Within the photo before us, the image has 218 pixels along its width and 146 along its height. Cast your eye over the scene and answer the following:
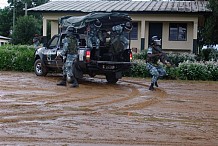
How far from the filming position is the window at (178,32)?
27219mm

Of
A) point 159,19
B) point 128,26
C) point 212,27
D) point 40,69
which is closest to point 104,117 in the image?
point 128,26

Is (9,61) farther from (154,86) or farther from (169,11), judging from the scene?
(169,11)

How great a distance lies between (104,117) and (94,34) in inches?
253

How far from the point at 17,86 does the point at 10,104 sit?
11.9 feet

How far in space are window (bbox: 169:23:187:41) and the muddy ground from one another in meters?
15.4

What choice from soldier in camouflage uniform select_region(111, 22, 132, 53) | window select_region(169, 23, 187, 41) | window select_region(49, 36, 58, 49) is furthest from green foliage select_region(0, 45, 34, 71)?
window select_region(169, 23, 187, 41)

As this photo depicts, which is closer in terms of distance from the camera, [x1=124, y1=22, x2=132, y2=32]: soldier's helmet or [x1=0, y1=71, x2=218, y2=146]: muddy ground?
[x1=0, y1=71, x2=218, y2=146]: muddy ground

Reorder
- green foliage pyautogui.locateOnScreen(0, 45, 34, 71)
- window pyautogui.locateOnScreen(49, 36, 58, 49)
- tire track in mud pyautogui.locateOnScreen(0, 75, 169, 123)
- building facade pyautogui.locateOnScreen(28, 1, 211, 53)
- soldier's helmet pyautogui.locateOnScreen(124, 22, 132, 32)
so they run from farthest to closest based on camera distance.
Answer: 1. building facade pyautogui.locateOnScreen(28, 1, 211, 53)
2. green foliage pyautogui.locateOnScreen(0, 45, 34, 71)
3. window pyautogui.locateOnScreen(49, 36, 58, 49)
4. soldier's helmet pyautogui.locateOnScreen(124, 22, 132, 32)
5. tire track in mud pyautogui.locateOnScreen(0, 75, 169, 123)

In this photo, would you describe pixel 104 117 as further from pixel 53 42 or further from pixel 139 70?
pixel 139 70

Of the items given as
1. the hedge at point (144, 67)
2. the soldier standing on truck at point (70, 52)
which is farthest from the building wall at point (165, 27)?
the soldier standing on truck at point (70, 52)

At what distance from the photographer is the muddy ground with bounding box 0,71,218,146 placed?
19.4 feet

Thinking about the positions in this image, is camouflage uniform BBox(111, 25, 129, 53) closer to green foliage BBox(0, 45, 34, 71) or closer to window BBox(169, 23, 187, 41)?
green foliage BBox(0, 45, 34, 71)

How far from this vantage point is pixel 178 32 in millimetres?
27328

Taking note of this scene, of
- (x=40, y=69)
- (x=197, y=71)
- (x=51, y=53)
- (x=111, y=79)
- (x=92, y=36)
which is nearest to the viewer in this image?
(x=92, y=36)
